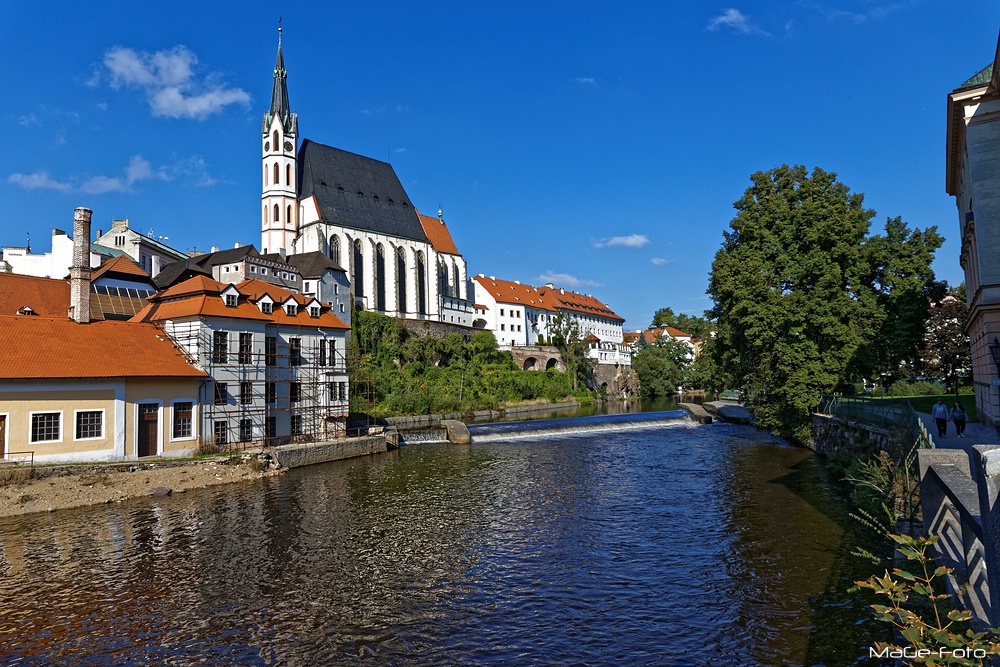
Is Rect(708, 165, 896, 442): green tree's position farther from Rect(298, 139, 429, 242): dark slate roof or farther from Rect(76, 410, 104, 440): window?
Rect(298, 139, 429, 242): dark slate roof

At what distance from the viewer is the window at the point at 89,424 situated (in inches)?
1090

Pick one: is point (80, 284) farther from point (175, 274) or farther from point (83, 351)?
point (175, 274)

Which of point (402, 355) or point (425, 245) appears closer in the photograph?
point (402, 355)

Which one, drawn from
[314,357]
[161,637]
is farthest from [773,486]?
[314,357]

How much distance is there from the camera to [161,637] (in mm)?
12664

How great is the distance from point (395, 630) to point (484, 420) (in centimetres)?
5368

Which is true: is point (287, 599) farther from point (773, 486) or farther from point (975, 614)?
point (773, 486)

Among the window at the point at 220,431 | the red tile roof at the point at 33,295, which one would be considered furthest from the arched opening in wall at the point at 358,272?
the window at the point at 220,431

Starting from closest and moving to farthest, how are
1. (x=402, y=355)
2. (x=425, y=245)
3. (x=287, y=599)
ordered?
(x=287, y=599)
(x=402, y=355)
(x=425, y=245)

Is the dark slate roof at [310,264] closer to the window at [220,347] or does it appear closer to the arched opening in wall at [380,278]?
the arched opening in wall at [380,278]

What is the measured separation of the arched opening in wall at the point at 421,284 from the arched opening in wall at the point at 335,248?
1364 centimetres

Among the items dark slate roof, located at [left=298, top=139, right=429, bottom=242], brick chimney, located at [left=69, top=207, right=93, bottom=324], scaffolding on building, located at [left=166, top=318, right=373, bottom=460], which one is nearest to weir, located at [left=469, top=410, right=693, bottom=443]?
scaffolding on building, located at [left=166, top=318, right=373, bottom=460]

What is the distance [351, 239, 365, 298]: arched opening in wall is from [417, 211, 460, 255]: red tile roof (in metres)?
16.6

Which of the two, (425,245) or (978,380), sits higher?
(425,245)
